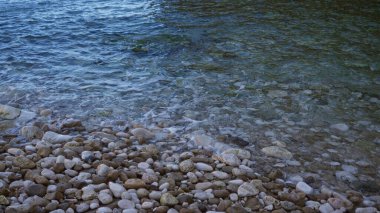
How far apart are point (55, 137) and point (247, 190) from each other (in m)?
1.99

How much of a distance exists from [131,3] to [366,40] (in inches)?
229

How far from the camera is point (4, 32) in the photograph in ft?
24.5

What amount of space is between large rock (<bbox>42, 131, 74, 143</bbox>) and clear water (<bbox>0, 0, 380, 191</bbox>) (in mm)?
546

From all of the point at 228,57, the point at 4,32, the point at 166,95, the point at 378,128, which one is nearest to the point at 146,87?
the point at 166,95

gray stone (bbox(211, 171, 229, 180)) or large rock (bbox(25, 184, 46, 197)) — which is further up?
large rock (bbox(25, 184, 46, 197))

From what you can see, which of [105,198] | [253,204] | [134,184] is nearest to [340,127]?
[253,204]

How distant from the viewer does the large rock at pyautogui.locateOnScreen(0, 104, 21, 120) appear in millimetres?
4316

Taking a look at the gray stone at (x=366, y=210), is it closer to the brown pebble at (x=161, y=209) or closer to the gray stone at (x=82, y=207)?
the brown pebble at (x=161, y=209)

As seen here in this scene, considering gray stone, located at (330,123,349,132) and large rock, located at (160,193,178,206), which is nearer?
large rock, located at (160,193,178,206)

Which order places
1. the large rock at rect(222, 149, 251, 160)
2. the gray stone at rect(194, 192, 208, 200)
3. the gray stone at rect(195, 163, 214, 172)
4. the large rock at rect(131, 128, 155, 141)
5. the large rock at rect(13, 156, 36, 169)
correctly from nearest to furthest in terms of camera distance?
the gray stone at rect(194, 192, 208, 200) < the large rock at rect(13, 156, 36, 169) < the gray stone at rect(195, 163, 214, 172) < the large rock at rect(222, 149, 251, 160) < the large rock at rect(131, 128, 155, 141)

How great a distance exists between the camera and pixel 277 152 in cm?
371

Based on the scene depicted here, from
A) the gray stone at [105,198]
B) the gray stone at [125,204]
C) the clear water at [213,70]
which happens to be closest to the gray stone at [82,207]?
the gray stone at [105,198]

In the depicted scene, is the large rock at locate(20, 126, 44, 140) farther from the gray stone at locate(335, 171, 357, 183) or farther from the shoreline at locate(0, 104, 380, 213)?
the gray stone at locate(335, 171, 357, 183)

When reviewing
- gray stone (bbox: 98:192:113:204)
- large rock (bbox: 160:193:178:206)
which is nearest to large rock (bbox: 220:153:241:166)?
large rock (bbox: 160:193:178:206)
